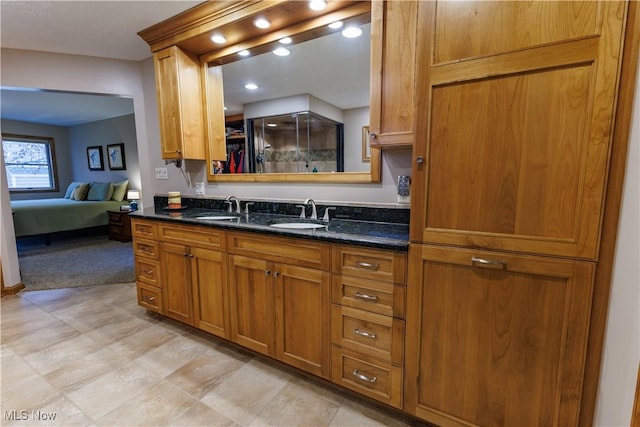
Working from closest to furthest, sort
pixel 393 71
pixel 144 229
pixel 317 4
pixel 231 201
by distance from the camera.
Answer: pixel 393 71, pixel 317 4, pixel 144 229, pixel 231 201

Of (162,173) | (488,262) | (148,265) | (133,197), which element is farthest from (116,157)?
(488,262)

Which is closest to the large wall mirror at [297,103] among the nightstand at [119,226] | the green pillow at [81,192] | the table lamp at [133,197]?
the table lamp at [133,197]

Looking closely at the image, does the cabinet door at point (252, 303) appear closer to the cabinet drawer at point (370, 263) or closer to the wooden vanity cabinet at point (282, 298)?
the wooden vanity cabinet at point (282, 298)

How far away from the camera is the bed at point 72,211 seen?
4.70m

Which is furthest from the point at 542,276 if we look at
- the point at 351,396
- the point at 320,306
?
the point at 351,396

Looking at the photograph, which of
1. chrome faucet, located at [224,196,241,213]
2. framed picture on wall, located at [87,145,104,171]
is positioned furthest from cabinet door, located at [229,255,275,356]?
framed picture on wall, located at [87,145,104,171]

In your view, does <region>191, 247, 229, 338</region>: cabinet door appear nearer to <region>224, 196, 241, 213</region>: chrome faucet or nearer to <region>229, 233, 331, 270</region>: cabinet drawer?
<region>229, 233, 331, 270</region>: cabinet drawer

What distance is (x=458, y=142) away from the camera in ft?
3.77

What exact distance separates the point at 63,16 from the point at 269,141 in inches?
66.6

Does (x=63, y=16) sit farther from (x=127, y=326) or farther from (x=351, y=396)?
(x=351, y=396)

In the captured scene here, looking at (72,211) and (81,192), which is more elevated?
(81,192)

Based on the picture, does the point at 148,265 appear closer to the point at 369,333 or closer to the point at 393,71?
the point at 369,333

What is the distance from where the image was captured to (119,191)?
19.5 feet

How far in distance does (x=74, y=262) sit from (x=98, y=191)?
2.57 meters
